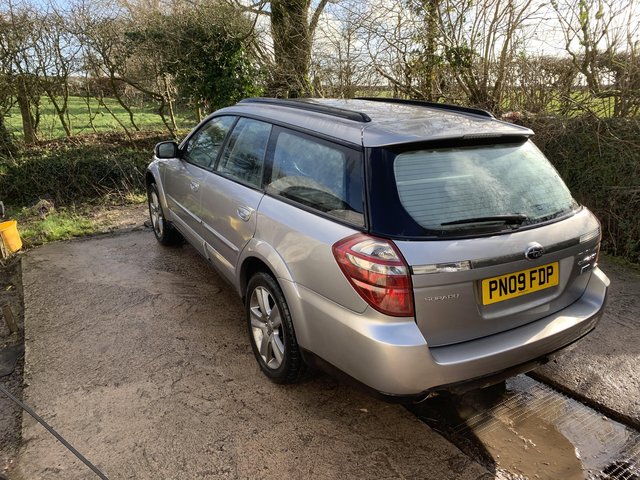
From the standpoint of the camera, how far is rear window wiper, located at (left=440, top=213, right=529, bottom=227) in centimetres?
221

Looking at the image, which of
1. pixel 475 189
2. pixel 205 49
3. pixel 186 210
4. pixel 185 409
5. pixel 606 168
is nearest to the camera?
pixel 475 189

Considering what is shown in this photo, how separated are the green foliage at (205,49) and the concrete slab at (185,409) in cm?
616

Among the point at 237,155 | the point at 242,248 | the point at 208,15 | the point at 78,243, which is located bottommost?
the point at 78,243

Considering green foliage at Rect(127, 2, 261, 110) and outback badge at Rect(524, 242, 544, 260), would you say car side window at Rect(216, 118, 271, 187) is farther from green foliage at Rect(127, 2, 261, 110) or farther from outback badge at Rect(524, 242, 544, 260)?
green foliage at Rect(127, 2, 261, 110)

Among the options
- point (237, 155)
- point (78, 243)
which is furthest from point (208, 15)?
point (237, 155)

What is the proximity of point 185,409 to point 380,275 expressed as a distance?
4.85 ft

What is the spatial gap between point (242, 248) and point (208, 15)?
7.69 metres

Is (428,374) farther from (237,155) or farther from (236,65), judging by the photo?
(236,65)

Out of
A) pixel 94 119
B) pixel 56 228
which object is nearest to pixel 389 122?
pixel 56 228

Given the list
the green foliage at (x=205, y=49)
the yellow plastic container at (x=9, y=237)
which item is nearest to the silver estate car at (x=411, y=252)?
the yellow plastic container at (x=9, y=237)

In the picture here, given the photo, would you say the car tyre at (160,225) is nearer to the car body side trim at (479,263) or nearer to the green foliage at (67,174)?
the green foliage at (67,174)

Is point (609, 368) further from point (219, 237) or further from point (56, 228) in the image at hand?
point (56, 228)

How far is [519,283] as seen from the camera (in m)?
2.28

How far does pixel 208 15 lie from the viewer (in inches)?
361
